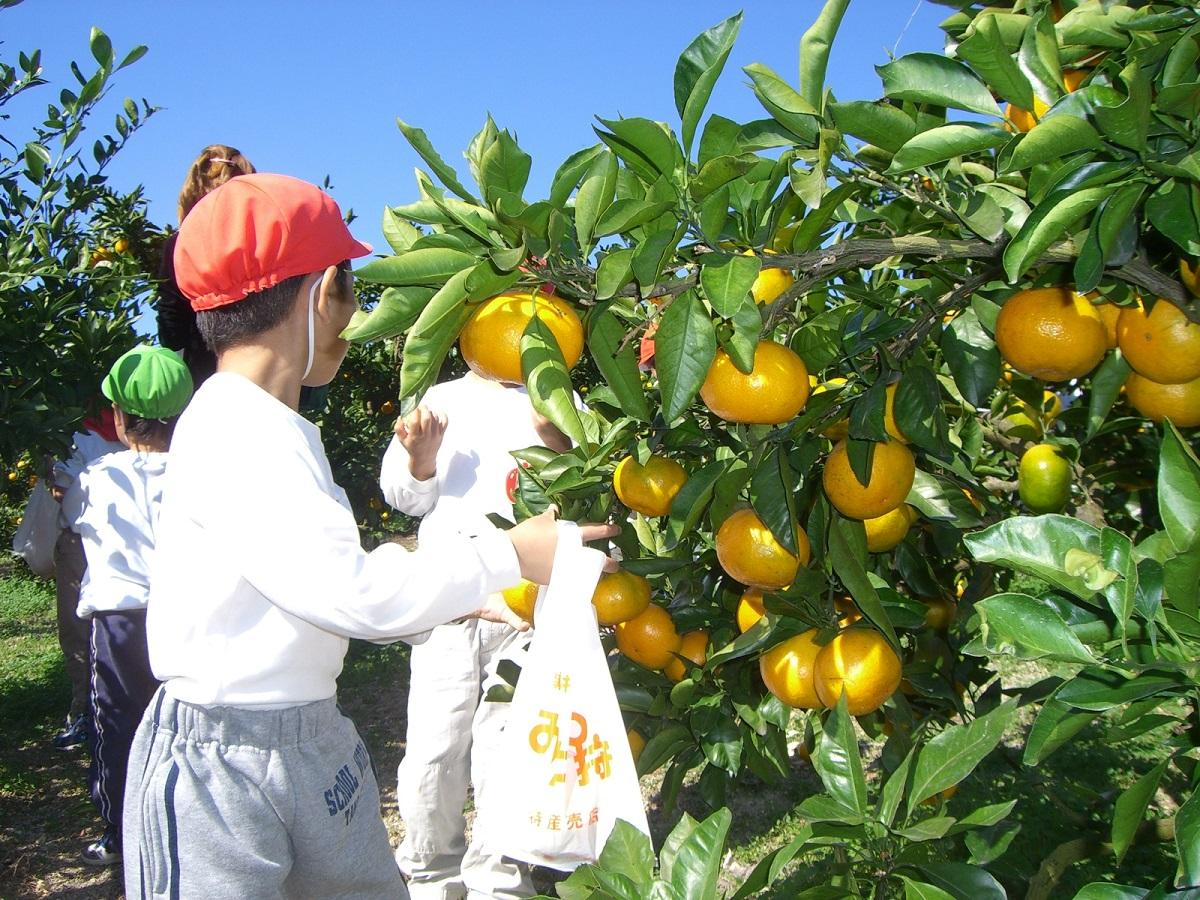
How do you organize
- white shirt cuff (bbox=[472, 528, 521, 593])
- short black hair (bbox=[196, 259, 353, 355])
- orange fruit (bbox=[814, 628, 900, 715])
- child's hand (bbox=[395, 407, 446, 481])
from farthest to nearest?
child's hand (bbox=[395, 407, 446, 481]) → short black hair (bbox=[196, 259, 353, 355]) → white shirt cuff (bbox=[472, 528, 521, 593]) → orange fruit (bbox=[814, 628, 900, 715])

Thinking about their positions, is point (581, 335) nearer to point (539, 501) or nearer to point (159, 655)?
point (539, 501)

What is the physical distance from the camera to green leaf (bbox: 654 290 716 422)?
0.89 m

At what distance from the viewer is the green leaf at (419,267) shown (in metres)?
0.87

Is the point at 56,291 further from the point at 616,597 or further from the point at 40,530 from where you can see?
the point at 616,597

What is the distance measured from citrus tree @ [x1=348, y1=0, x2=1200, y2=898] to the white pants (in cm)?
106

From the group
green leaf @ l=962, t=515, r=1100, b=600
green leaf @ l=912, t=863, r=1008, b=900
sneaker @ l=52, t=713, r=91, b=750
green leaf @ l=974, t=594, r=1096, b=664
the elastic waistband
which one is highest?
green leaf @ l=962, t=515, r=1100, b=600

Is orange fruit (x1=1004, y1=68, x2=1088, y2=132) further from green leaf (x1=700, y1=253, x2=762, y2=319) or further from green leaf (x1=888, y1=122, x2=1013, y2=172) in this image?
green leaf (x1=700, y1=253, x2=762, y2=319)

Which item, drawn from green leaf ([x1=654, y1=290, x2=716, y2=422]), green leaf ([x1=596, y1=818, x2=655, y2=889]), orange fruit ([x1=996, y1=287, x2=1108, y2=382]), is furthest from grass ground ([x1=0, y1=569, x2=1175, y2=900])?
green leaf ([x1=654, y1=290, x2=716, y2=422])

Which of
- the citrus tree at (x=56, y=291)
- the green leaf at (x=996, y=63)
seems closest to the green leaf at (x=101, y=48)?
the citrus tree at (x=56, y=291)

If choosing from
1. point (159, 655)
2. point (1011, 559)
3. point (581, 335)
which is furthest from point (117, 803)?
point (1011, 559)

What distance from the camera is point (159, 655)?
1387 millimetres

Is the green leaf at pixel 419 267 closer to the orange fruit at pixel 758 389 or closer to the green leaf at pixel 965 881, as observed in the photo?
the orange fruit at pixel 758 389

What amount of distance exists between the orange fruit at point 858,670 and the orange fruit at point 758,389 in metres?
0.38

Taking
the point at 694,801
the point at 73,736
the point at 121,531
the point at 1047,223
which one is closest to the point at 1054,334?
the point at 1047,223
